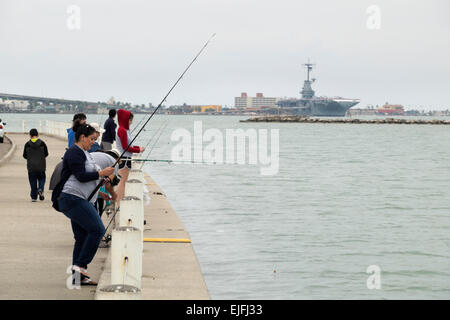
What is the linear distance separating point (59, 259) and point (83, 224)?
1.82 meters

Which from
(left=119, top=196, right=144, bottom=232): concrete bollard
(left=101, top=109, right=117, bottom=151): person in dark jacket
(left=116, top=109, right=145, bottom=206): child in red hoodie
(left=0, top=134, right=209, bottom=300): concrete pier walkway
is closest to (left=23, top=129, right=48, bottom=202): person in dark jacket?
(left=0, top=134, right=209, bottom=300): concrete pier walkway

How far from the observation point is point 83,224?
771cm

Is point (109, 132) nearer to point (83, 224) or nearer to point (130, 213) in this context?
point (130, 213)

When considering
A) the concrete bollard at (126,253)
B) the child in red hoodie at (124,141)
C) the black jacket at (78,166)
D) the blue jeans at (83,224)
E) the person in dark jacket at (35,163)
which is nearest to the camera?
the concrete bollard at (126,253)

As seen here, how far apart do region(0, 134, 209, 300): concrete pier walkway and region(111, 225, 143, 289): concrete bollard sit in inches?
35.9

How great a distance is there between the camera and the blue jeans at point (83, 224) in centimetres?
761

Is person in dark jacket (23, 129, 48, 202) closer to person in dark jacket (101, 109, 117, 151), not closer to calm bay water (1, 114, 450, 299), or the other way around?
calm bay water (1, 114, 450, 299)

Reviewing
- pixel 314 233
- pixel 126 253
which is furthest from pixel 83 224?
pixel 314 233

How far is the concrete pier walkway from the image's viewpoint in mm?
7727

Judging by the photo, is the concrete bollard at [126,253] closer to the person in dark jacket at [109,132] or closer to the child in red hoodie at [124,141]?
the child in red hoodie at [124,141]

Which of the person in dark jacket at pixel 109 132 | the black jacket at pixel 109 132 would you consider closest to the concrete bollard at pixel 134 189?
the person in dark jacket at pixel 109 132

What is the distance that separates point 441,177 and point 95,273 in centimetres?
3089
